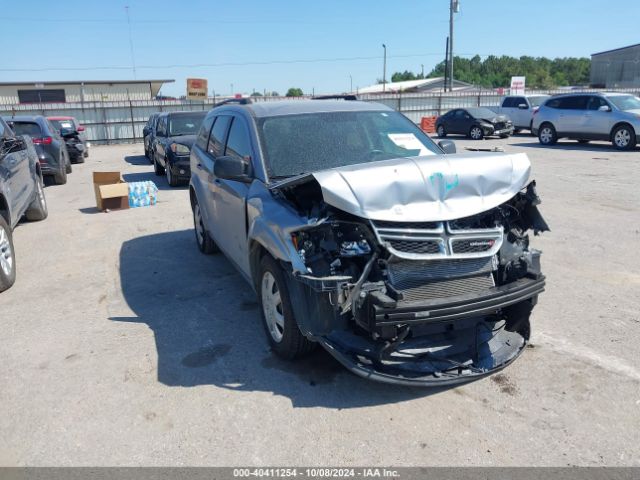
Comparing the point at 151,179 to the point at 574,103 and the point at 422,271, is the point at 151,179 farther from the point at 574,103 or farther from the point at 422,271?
the point at 574,103

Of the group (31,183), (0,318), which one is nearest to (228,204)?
(0,318)

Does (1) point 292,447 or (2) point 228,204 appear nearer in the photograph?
(1) point 292,447

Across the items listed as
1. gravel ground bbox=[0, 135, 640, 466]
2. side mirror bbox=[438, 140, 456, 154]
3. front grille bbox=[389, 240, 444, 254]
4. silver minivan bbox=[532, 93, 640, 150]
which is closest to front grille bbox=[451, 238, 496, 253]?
front grille bbox=[389, 240, 444, 254]

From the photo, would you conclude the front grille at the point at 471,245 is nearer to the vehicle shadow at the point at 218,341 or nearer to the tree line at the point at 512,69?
the vehicle shadow at the point at 218,341

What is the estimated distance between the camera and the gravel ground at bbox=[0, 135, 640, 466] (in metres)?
3.04

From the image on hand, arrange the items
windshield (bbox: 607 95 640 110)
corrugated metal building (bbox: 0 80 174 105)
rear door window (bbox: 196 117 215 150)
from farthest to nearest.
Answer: corrugated metal building (bbox: 0 80 174 105) < windshield (bbox: 607 95 640 110) < rear door window (bbox: 196 117 215 150)

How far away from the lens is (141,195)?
34.6ft

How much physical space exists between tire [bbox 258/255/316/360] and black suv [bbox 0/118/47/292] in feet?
11.2

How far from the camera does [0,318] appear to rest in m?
5.08

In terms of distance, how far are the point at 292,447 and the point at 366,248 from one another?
Answer: 1264mm

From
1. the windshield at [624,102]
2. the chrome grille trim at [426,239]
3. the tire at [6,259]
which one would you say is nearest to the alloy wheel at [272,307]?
the chrome grille trim at [426,239]

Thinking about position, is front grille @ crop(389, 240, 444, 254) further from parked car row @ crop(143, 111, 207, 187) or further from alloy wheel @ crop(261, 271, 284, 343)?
parked car row @ crop(143, 111, 207, 187)

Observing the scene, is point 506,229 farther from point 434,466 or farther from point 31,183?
point 31,183

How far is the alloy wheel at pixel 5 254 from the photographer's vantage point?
19.1 feet
